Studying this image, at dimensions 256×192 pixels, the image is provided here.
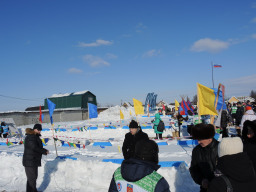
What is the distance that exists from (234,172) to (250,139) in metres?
1.53

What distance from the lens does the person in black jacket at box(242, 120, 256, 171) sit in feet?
10.1

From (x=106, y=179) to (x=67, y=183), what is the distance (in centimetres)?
112

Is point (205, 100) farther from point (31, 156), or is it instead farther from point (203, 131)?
point (31, 156)

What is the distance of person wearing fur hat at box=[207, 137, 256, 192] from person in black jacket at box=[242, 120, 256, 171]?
106 centimetres

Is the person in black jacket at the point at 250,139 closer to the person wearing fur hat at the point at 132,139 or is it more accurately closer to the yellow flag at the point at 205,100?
the person wearing fur hat at the point at 132,139

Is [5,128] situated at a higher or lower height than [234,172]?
lower

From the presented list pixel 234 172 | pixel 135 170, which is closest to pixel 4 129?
pixel 135 170

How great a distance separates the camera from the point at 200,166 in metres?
3.00

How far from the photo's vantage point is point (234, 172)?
205cm

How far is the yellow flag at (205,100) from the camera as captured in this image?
6.07 meters

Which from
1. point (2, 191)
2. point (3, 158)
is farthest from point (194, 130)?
point (3, 158)

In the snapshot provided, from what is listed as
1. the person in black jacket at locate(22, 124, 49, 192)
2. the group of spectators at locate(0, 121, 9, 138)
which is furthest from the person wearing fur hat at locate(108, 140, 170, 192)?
the group of spectators at locate(0, 121, 9, 138)

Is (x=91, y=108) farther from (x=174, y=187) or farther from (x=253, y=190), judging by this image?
(x=253, y=190)

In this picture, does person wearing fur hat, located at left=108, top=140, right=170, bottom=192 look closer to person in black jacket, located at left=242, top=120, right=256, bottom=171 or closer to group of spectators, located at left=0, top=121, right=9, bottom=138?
person in black jacket, located at left=242, top=120, right=256, bottom=171
